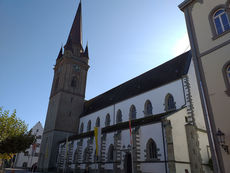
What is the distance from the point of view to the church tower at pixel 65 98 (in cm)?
3406

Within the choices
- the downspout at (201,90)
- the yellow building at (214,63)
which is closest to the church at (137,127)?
the downspout at (201,90)

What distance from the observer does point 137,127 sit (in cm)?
1916

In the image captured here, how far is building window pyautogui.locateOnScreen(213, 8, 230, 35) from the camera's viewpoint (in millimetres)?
10867

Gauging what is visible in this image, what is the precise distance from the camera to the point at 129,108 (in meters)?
25.6

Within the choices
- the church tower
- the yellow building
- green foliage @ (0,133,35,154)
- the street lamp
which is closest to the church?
the church tower

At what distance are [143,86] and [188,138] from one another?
10.3m

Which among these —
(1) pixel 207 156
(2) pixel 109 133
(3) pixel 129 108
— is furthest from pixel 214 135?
(3) pixel 129 108

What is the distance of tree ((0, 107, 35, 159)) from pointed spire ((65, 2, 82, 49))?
22.7 m

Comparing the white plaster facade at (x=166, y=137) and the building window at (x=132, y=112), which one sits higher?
the building window at (x=132, y=112)

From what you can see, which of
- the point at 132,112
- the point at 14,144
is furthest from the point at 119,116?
the point at 14,144

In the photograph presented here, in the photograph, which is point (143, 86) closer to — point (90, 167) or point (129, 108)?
point (129, 108)

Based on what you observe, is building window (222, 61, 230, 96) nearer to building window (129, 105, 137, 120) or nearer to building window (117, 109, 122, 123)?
building window (129, 105, 137, 120)

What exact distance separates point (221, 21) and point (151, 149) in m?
11.9

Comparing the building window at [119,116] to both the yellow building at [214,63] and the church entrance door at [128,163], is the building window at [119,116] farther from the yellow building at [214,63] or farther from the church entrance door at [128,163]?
the yellow building at [214,63]
